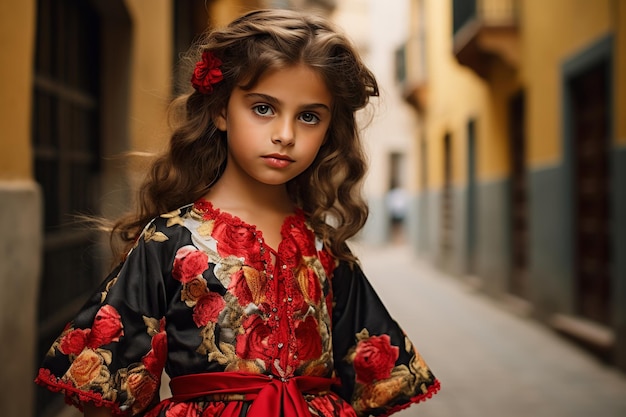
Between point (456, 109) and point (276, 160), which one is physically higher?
point (456, 109)

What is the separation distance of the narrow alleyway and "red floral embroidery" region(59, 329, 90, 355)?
37.2 inches

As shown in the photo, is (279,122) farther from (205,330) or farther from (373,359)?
(373,359)

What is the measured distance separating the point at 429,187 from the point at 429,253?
1.35 metres

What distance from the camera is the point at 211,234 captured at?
192 centimetres

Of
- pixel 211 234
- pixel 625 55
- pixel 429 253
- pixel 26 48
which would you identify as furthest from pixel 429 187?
pixel 211 234

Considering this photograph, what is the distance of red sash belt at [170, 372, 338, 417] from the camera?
5.88 ft

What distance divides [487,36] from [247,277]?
871 cm

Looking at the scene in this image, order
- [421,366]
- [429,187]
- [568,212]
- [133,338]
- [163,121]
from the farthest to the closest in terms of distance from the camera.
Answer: [429,187], [568,212], [163,121], [421,366], [133,338]

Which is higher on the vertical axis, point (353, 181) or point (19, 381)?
point (353, 181)

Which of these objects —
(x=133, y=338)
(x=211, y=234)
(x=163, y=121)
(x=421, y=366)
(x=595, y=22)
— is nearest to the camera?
(x=133, y=338)

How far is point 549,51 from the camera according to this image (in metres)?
8.54

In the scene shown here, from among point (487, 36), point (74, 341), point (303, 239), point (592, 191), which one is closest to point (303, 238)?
point (303, 239)

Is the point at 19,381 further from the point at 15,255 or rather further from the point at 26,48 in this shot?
the point at 26,48

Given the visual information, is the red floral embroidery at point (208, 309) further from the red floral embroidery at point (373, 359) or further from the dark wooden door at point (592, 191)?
the dark wooden door at point (592, 191)
